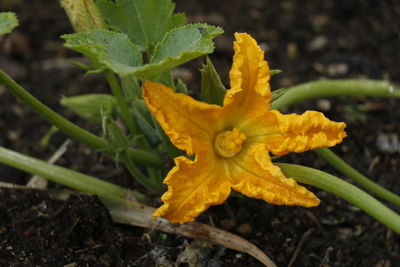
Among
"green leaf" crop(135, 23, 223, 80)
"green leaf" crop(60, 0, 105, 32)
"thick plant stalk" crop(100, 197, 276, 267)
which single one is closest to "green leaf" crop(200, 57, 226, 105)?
"green leaf" crop(135, 23, 223, 80)

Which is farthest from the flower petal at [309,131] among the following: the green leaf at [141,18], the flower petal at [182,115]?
the green leaf at [141,18]

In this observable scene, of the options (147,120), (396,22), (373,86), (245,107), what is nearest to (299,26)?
(396,22)

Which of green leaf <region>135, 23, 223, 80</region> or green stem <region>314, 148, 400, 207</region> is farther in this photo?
green stem <region>314, 148, 400, 207</region>

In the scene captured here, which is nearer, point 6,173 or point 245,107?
point 245,107

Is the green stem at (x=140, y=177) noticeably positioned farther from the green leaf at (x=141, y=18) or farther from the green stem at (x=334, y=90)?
the green stem at (x=334, y=90)

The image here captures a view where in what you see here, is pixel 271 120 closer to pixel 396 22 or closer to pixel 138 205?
pixel 138 205

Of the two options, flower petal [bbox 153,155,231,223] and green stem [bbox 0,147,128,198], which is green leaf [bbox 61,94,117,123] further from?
flower petal [bbox 153,155,231,223]
